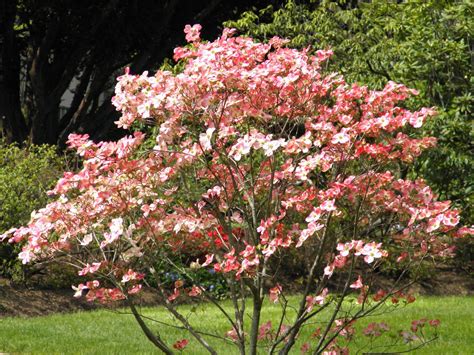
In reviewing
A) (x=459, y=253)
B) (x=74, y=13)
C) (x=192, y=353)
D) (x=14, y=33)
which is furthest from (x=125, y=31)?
(x=192, y=353)

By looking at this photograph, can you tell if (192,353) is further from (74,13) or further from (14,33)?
(14,33)

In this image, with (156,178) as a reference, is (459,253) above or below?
below

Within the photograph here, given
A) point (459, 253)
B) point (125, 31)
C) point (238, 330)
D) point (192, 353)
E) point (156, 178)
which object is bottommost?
point (459, 253)

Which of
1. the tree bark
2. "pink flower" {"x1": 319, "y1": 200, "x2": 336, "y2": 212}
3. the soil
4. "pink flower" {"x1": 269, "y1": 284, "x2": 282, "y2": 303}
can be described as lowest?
the soil

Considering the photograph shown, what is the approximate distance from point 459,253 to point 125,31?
7.79 meters

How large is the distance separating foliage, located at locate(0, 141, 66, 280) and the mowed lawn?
1.59 metres

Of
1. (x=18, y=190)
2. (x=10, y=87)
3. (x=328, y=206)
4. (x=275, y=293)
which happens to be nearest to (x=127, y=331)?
(x=18, y=190)

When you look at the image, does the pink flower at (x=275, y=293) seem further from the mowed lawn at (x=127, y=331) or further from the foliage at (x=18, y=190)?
the foliage at (x=18, y=190)

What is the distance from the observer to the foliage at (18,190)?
11.0 metres

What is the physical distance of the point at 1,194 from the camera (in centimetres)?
1091

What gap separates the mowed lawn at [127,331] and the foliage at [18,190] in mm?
1590

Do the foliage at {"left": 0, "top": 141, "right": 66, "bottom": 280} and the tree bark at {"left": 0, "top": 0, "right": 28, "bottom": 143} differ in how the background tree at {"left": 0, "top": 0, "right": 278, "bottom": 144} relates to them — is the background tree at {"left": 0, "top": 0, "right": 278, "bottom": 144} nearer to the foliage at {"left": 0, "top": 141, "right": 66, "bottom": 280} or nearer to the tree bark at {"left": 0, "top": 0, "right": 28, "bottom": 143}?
the tree bark at {"left": 0, "top": 0, "right": 28, "bottom": 143}

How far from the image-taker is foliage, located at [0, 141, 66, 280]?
36.0 ft

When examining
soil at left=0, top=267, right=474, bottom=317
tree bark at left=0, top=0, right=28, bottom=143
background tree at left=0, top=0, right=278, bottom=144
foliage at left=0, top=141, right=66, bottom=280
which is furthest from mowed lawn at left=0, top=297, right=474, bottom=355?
tree bark at left=0, top=0, right=28, bottom=143
